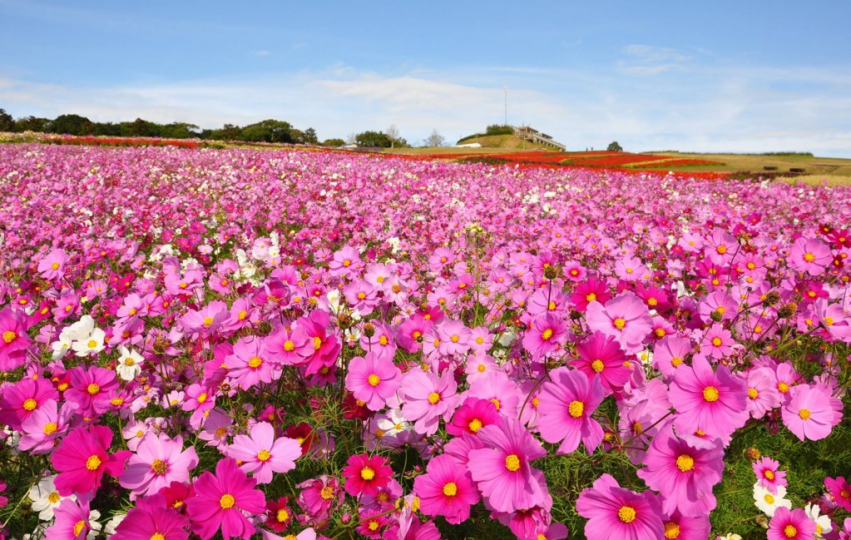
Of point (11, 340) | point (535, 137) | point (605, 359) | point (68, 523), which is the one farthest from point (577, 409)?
point (535, 137)

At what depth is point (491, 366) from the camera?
150 centimetres

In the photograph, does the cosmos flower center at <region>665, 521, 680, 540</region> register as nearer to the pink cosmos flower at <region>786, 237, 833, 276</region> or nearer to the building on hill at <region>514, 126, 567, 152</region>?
the pink cosmos flower at <region>786, 237, 833, 276</region>

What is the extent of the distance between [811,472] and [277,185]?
8.43 m

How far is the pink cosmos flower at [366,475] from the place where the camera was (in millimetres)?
1288

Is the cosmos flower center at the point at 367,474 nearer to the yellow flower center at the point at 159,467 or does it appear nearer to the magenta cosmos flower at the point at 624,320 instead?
the yellow flower center at the point at 159,467

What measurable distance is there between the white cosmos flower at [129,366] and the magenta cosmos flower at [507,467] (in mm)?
1372

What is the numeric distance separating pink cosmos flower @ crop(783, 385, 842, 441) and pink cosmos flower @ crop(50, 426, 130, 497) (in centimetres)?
186

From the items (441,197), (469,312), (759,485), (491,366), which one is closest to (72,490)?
(491,366)

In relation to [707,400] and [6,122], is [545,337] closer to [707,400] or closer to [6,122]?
[707,400]

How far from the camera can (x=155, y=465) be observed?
4.21ft

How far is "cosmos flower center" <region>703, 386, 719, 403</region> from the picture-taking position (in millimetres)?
1127

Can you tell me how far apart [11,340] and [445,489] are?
1.55 metres

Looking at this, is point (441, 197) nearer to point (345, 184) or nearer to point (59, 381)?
point (345, 184)

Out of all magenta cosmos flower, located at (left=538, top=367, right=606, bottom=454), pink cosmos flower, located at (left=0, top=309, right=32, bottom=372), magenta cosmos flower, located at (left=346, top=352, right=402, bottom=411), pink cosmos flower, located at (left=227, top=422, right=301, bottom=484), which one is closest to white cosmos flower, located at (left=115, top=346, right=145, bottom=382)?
pink cosmos flower, located at (left=0, top=309, right=32, bottom=372)
